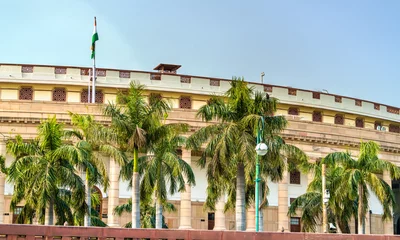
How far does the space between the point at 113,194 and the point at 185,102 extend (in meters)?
15.1

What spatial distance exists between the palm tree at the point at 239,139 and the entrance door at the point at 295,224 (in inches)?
906

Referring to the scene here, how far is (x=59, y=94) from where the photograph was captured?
261 feet

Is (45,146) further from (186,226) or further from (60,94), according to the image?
(60,94)

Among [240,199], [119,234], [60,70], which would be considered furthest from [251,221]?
[119,234]

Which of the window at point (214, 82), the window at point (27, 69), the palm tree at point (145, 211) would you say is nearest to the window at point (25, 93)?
the window at point (27, 69)

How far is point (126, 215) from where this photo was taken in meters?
71.7

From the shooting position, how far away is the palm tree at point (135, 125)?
52.3m

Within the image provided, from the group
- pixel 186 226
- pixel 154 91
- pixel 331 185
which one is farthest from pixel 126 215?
pixel 331 185

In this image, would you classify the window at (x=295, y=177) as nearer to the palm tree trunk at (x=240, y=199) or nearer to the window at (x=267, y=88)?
the window at (x=267, y=88)

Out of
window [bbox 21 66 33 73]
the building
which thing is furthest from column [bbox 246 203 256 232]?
window [bbox 21 66 33 73]

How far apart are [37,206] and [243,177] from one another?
12.2 m

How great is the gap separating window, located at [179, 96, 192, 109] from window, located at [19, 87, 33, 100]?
13543mm

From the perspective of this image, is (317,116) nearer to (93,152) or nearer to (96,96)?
(96,96)

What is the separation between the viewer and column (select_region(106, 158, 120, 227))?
227 ft
